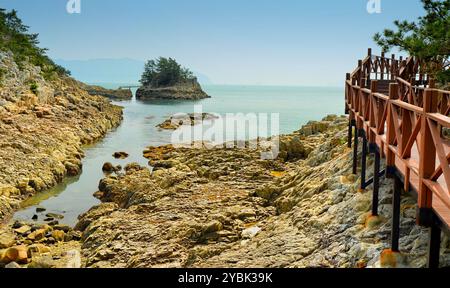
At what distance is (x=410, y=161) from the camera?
21.8 feet

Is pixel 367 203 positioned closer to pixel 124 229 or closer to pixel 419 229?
pixel 419 229

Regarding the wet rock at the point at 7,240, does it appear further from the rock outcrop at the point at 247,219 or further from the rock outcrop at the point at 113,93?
the rock outcrop at the point at 113,93

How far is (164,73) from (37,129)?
9552cm

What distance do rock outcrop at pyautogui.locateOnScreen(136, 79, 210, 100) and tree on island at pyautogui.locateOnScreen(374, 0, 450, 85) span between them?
106846 millimetres

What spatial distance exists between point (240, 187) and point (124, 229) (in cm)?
586

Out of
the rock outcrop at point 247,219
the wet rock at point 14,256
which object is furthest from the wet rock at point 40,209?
the wet rock at point 14,256

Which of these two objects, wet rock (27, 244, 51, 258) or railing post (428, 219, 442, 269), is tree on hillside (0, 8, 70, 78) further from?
railing post (428, 219, 442, 269)

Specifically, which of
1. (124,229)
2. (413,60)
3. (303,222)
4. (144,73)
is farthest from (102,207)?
(144,73)

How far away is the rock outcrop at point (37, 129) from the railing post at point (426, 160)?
683 inches

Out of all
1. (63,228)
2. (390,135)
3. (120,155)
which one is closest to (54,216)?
(63,228)

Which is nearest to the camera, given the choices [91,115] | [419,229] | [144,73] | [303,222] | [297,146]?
[419,229]

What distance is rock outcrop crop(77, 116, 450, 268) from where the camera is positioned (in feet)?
30.4

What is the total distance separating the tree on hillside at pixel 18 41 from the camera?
151 ft

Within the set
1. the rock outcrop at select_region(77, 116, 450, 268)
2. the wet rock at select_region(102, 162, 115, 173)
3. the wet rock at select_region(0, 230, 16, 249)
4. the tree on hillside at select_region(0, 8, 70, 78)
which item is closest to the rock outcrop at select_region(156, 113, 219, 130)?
the tree on hillside at select_region(0, 8, 70, 78)
